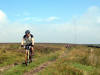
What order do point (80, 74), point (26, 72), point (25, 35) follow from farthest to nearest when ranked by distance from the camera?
point (25, 35) < point (26, 72) < point (80, 74)

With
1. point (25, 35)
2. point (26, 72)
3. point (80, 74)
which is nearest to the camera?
point (80, 74)

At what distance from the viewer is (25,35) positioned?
54.7 feet

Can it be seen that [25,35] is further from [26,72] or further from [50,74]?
[50,74]

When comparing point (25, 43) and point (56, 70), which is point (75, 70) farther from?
point (25, 43)

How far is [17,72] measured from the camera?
1402 cm

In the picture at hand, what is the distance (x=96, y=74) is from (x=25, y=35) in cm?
600

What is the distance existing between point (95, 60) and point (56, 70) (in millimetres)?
5265

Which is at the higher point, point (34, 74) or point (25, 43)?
point (25, 43)

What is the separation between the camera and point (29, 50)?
17.2 meters

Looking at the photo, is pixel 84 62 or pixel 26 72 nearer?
pixel 26 72

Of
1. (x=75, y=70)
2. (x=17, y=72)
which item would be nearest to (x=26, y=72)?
(x=17, y=72)

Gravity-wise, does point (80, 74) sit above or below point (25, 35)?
below

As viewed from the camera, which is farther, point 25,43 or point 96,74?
point 25,43

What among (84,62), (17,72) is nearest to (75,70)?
(17,72)
